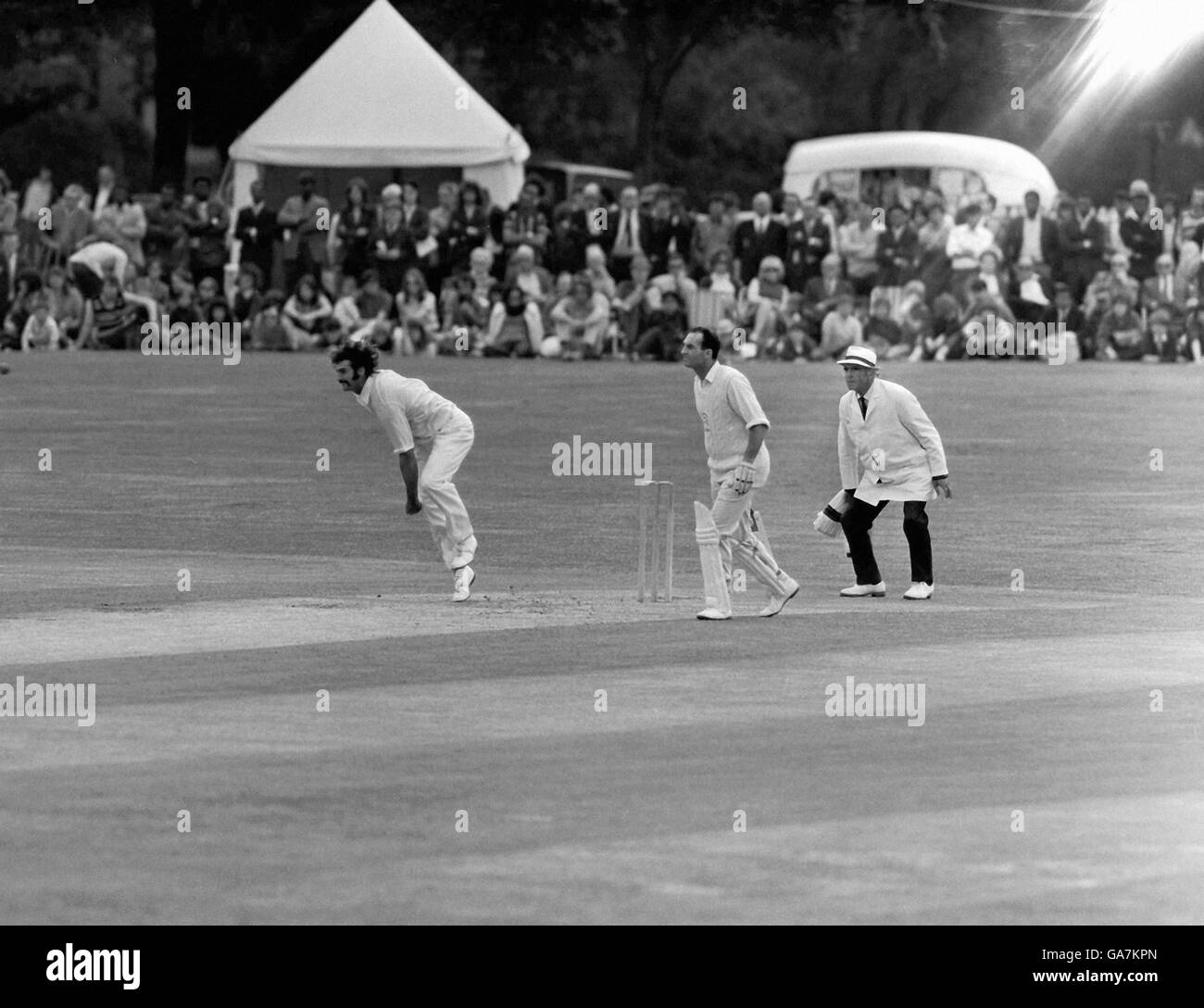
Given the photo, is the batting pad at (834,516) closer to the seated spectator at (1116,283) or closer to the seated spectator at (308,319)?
the seated spectator at (1116,283)

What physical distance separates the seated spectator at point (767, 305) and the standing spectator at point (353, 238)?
220 inches

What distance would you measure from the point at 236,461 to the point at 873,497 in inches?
363

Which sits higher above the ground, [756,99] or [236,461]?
[756,99]

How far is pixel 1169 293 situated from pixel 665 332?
6.60 metres

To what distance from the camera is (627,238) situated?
3759 centimetres

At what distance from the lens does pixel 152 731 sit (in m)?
11.2

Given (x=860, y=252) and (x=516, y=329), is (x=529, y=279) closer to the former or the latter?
(x=516, y=329)

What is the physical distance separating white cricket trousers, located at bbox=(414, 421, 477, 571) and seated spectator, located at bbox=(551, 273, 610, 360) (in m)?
20.6

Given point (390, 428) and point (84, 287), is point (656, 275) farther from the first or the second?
point (390, 428)

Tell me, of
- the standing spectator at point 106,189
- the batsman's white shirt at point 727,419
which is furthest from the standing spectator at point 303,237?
the batsman's white shirt at point 727,419

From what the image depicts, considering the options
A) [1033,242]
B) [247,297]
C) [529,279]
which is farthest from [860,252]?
[247,297]

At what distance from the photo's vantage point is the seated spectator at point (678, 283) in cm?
3672

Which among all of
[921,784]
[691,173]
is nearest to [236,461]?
[921,784]

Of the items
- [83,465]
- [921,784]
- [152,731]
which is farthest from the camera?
[83,465]
